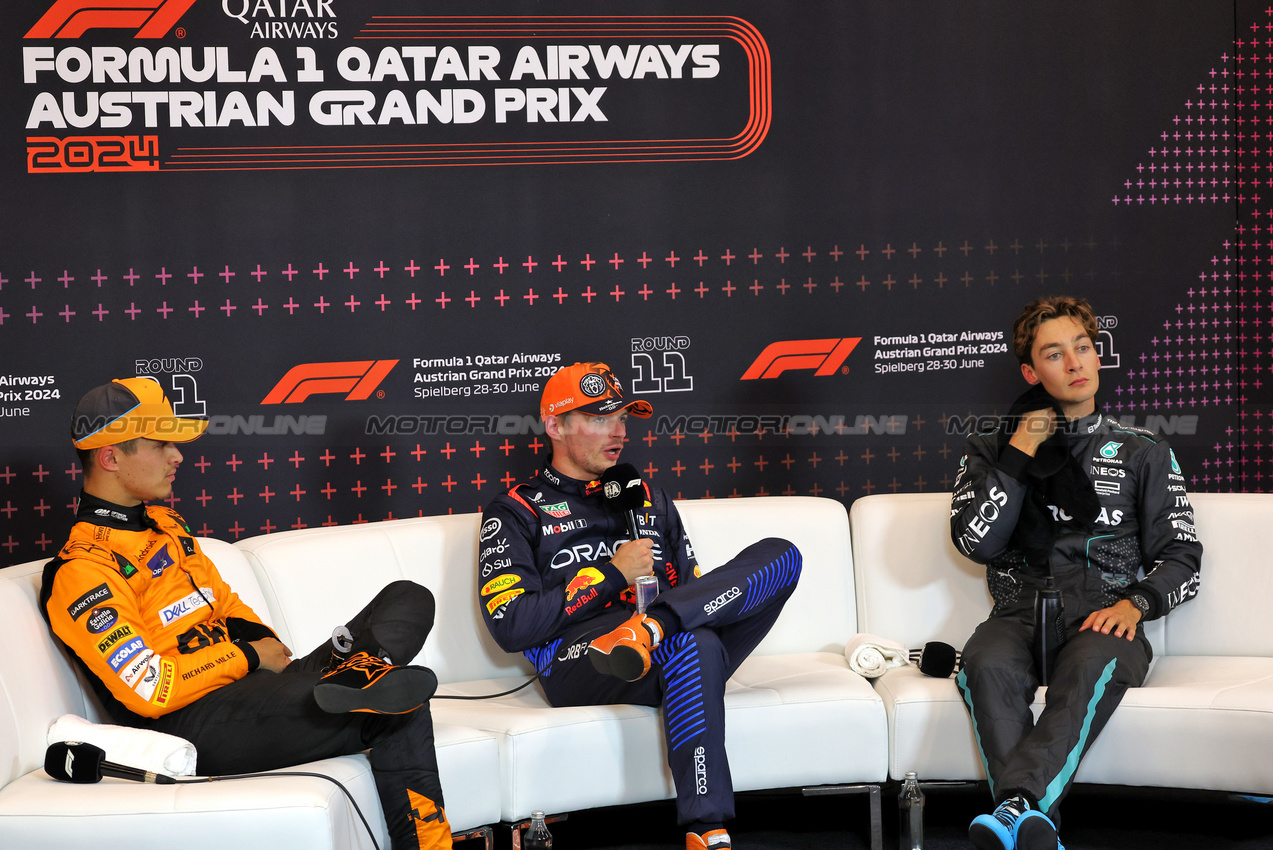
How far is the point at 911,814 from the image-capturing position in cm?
273

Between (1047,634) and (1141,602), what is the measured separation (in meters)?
0.29

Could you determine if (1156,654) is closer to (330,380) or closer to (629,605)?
(629,605)

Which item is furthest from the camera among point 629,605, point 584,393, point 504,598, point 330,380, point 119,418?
point 330,380

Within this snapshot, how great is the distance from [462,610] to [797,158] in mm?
2031

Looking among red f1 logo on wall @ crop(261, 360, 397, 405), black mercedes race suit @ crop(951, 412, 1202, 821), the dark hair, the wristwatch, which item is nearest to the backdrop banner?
red f1 logo on wall @ crop(261, 360, 397, 405)

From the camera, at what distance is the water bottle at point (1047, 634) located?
111 inches

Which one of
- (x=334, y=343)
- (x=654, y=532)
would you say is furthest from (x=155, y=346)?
(x=654, y=532)

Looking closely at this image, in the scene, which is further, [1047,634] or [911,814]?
[1047,634]

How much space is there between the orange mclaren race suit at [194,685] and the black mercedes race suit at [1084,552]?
134 centimetres

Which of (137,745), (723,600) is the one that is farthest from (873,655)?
(137,745)

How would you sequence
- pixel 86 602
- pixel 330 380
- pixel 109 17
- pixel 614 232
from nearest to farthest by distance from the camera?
1. pixel 86 602
2. pixel 109 17
3. pixel 330 380
4. pixel 614 232

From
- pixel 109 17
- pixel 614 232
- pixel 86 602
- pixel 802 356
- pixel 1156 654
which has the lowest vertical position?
pixel 1156 654

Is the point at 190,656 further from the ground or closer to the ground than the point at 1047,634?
further from the ground

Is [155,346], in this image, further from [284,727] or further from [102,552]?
[284,727]
